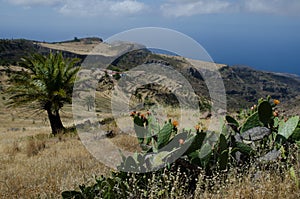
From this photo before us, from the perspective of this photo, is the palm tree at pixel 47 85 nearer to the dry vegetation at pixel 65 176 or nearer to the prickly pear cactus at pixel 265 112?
the dry vegetation at pixel 65 176

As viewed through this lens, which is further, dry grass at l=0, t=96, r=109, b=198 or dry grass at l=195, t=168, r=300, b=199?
dry grass at l=0, t=96, r=109, b=198

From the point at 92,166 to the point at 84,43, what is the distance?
386 ft

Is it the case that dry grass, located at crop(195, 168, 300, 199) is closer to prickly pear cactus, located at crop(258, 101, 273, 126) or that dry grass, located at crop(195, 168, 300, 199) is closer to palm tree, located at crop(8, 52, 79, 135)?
prickly pear cactus, located at crop(258, 101, 273, 126)

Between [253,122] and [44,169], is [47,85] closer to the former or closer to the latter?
[44,169]

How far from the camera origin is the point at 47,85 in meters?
12.1

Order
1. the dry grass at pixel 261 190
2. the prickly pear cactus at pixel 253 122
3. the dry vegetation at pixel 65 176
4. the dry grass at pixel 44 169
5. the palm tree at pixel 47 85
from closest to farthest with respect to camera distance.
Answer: the dry grass at pixel 261 190, the dry vegetation at pixel 65 176, the dry grass at pixel 44 169, the prickly pear cactus at pixel 253 122, the palm tree at pixel 47 85

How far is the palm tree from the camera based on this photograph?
12.0 m

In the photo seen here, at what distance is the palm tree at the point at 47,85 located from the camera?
11992 millimetres

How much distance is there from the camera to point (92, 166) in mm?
4852

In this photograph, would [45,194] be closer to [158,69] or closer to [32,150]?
[32,150]

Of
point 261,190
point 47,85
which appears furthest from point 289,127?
point 47,85

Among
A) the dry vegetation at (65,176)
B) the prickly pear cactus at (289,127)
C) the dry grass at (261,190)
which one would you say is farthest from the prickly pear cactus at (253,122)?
the dry grass at (261,190)

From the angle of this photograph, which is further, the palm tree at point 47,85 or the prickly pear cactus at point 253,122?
the palm tree at point 47,85

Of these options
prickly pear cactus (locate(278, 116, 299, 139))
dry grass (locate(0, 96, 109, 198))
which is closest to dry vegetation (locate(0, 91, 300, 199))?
dry grass (locate(0, 96, 109, 198))
